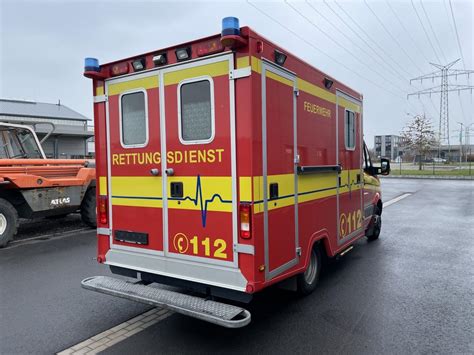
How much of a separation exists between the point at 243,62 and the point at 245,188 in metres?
1.12

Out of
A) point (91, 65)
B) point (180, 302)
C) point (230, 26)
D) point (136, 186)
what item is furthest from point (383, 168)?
point (91, 65)

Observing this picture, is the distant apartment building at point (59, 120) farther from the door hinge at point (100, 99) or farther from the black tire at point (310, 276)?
the black tire at point (310, 276)

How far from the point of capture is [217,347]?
3621 mm

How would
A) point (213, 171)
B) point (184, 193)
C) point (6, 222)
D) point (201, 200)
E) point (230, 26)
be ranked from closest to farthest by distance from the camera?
1. point (230, 26)
2. point (213, 171)
3. point (201, 200)
4. point (184, 193)
5. point (6, 222)

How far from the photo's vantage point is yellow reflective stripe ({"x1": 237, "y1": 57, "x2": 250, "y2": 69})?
3479 millimetres

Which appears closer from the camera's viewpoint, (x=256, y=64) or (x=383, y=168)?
(x=256, y=64)

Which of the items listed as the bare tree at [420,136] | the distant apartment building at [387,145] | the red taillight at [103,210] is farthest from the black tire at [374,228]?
the distant apartment building at [387,145]

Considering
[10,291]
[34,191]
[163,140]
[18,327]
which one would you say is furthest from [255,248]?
[34,191]

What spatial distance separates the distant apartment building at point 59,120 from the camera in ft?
83.6

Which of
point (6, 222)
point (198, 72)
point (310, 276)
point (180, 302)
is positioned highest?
point (198, 72)

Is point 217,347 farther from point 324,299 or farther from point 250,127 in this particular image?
point 250,127

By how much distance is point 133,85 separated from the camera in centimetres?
431

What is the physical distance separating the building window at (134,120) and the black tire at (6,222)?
4.70 meters

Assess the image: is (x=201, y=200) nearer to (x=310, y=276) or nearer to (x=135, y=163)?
(x=135, y=163)
